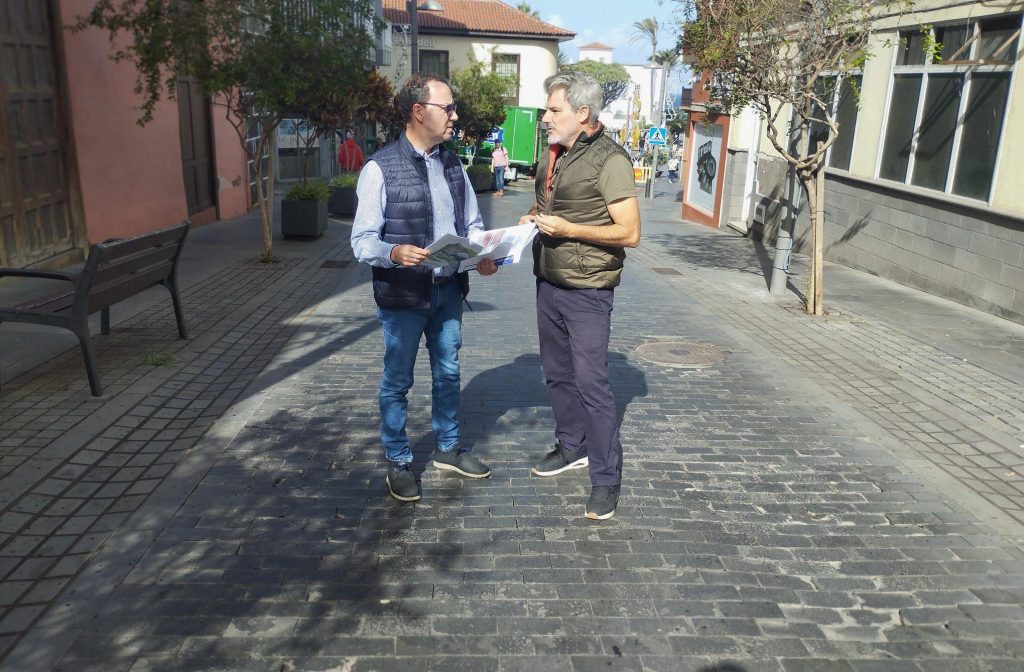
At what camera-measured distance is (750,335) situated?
8.43 m

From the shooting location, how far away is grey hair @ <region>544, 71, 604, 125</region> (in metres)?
3.91

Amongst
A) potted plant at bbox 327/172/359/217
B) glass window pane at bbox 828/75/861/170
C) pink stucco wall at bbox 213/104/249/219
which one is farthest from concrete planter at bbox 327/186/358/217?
glass window pane at bbox 828/75/861/170

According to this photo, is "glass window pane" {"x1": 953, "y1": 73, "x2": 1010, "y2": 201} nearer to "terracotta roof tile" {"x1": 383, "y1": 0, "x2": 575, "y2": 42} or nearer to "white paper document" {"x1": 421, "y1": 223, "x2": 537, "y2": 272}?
"white paper document" {"x1": 421, "y1": 223, "x2": 537, "y2": 272}

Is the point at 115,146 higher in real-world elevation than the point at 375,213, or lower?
lower

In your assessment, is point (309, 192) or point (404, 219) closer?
point (404, 219)

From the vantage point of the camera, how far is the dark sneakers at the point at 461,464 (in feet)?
15.2

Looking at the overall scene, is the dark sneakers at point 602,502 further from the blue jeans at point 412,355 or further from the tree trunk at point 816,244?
the tree trunk at point 816,244

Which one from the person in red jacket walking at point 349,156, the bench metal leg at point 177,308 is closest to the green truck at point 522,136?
the person in red jacket walking at point 349,156

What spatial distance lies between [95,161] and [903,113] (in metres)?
10.9

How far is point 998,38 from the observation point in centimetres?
977

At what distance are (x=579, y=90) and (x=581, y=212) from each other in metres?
0.55

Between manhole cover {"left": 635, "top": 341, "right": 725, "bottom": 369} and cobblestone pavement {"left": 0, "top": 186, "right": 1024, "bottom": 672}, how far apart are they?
0.20 meters

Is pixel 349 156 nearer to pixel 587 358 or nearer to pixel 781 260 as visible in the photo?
pixel 781 260

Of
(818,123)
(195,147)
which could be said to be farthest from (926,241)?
(195,147)
